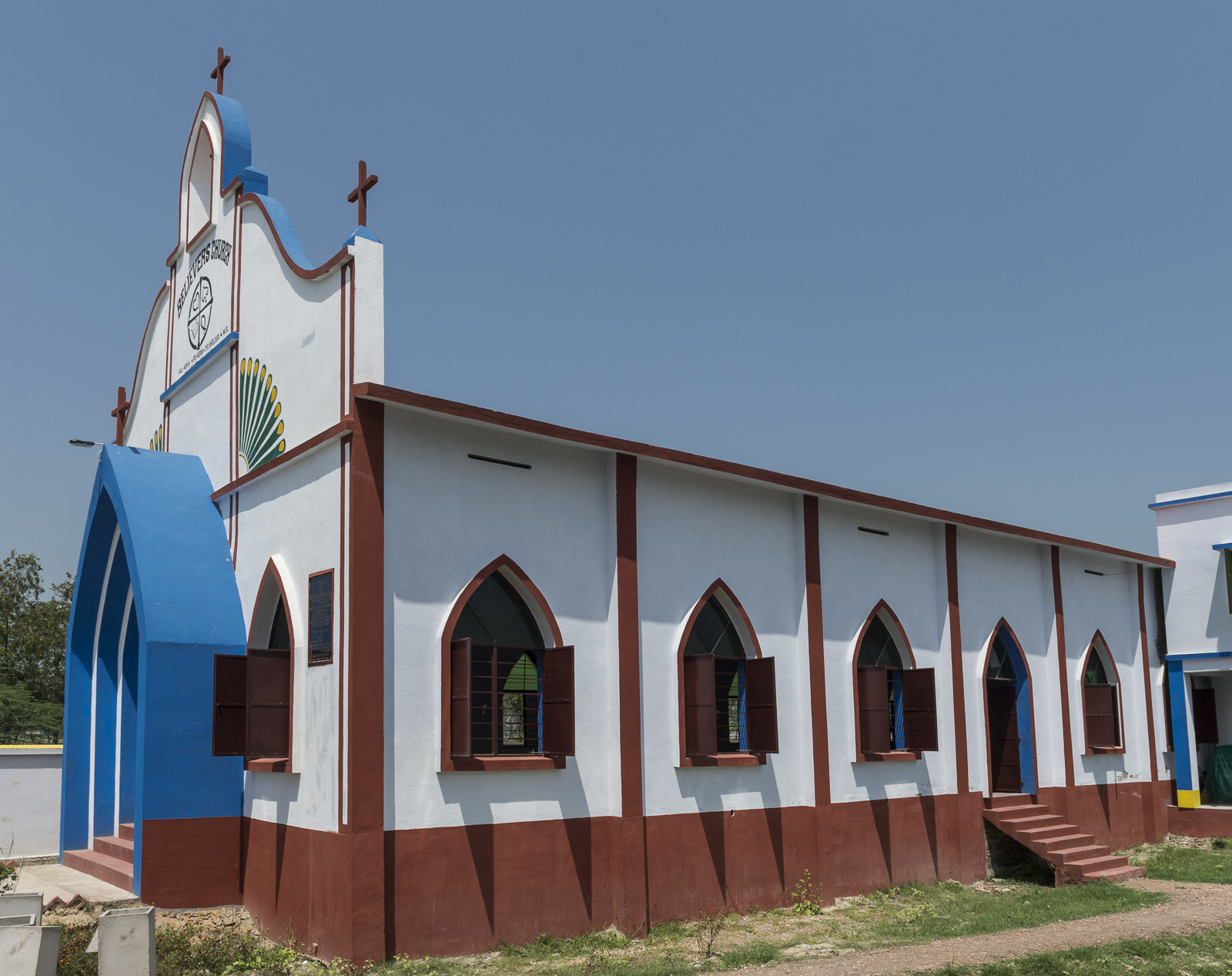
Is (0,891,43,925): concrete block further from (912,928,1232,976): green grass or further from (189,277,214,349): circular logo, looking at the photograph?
(189,277,214,349): circular logo

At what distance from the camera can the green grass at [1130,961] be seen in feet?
30.1

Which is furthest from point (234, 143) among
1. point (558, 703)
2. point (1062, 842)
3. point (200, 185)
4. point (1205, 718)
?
point (1205, 718)

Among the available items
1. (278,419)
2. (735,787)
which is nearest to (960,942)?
(735,787)

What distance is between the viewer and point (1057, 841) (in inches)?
600

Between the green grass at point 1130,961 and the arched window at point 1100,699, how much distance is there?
7.51 m

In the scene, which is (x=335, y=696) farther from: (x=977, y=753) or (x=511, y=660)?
(x=977, y=753)

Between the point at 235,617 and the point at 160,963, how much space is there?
386 centimetres

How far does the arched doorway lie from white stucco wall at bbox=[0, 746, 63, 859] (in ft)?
42.8

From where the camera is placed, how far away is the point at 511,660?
1102 centimetres

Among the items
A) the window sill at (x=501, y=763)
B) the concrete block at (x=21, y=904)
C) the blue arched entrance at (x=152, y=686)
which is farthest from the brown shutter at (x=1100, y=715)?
the concrete block at (x=21, y=904)

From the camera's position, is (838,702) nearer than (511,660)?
No

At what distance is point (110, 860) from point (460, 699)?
209 inches

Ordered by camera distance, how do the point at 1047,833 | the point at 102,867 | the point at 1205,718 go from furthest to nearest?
the point at 1205,718 → the point at 1047,833 → the point at 102,867

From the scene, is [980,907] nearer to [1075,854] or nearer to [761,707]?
[1075,854]
